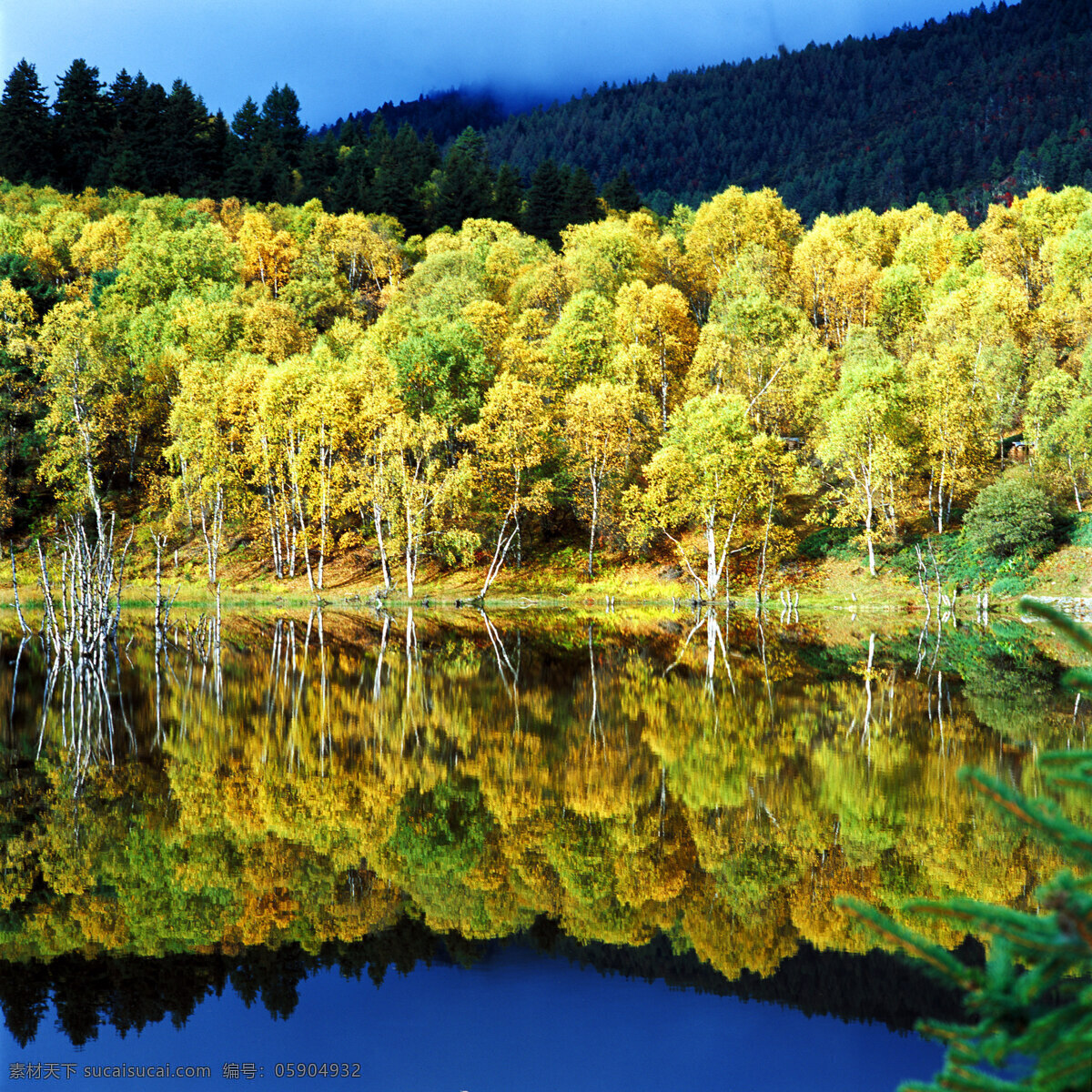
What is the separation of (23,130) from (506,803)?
5219 inches

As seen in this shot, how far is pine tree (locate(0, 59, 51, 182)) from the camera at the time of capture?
12038cm

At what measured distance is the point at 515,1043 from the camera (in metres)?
10.4

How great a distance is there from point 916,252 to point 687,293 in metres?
21.8

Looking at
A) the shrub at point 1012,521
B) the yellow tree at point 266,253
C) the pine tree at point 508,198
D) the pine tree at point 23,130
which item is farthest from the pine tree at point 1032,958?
the pine tree at point 23,130

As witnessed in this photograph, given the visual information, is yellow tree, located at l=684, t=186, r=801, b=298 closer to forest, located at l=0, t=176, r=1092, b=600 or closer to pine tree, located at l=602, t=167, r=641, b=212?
forest, located at l=0, t=176, r=1092, b=600

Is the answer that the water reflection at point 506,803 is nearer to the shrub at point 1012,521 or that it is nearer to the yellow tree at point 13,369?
the shrub at point 1012,521

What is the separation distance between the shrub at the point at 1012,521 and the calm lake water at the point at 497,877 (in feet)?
86.7

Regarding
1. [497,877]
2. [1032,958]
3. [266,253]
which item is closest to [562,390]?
[266,253]

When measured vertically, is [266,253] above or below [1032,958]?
above

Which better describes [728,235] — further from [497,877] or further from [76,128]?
[497,877]

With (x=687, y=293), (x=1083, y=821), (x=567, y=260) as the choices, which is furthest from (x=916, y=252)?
(x=1083, y=821)

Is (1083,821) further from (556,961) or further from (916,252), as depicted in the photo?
(916,252)

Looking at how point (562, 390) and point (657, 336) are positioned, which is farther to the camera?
point (657, 336)

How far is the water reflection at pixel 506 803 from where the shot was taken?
1293 centimetres
